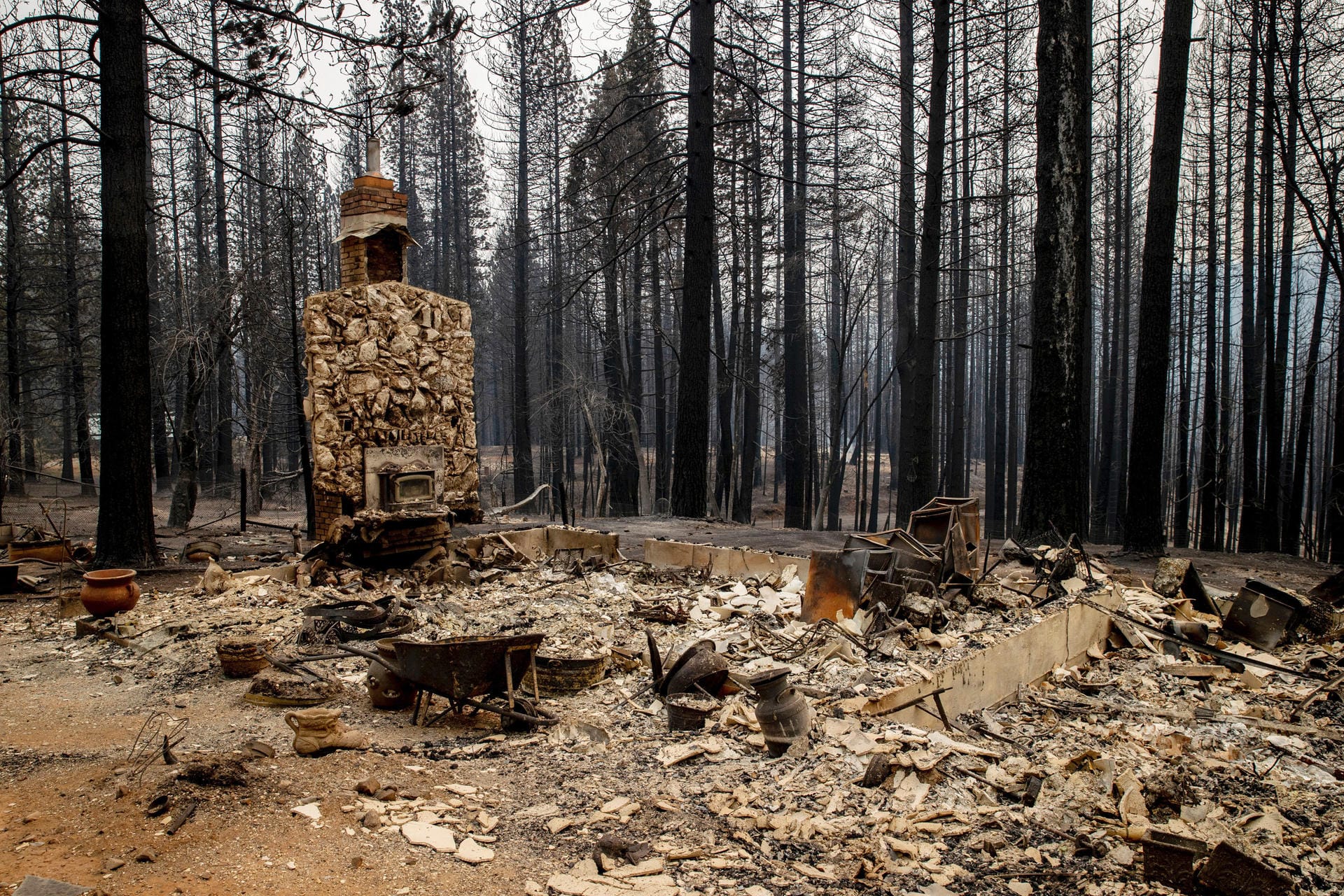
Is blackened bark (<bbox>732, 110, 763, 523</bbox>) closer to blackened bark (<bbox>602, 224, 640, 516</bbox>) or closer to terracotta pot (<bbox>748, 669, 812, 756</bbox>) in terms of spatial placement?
blackened bark (<bbox>602, 224, 640, 516</bbox>)

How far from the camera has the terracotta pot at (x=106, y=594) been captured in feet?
21.9

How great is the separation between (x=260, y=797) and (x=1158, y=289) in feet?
38.8

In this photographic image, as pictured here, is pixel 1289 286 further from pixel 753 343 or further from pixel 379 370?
pixel 379 370

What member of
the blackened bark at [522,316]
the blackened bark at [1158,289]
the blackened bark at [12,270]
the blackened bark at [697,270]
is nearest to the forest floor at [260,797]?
the blackened bark at [697,270]

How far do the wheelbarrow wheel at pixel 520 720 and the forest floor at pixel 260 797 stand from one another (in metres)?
0.09

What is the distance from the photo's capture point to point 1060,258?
941 centimetres

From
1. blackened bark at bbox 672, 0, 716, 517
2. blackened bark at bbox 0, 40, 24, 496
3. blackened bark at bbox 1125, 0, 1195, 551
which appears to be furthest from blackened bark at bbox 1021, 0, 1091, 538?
blackened bark at bbox 0, 40, 24, 496

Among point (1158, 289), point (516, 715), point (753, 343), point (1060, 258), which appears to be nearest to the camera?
point (516, 715)

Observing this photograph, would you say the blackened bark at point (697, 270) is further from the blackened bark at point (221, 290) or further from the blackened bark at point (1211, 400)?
the blackened bark at point (1211, 400)

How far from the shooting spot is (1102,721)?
485 cm

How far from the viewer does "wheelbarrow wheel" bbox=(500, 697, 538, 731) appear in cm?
448

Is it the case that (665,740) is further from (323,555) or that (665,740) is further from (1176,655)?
(323,555)

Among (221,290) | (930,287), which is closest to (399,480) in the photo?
(221,290)

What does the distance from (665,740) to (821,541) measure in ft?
23.7
